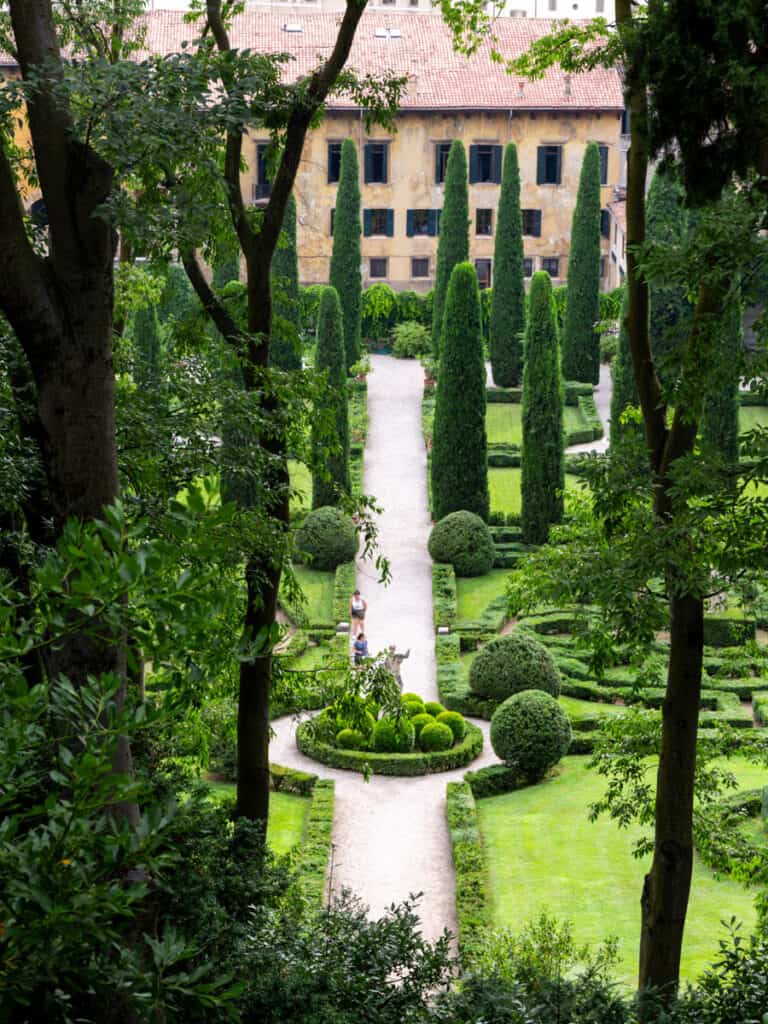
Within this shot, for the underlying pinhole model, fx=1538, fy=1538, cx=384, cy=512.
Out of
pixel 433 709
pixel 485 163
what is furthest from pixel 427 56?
pixel 433 709

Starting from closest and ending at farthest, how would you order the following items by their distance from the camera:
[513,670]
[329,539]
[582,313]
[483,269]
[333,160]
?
[513,670]
[329,539]
[582,313]
[333,160]
[483,269]

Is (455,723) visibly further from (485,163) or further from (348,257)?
(485,163)

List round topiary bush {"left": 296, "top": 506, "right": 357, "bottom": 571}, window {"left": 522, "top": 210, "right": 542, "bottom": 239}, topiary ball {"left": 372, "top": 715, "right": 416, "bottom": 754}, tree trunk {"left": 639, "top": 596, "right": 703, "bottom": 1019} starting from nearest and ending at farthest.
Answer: tree trunk {"left": 639, "top": 596, "right": 703, "bottom": 1019} → topiary ball {"left": 372, "top": 715, "right": 416, "bottom": 754} → round topiary bush {"left": 296, "top": 506, "right": 357, "bottom": 571} → window {"left": 522, "top": 210, "right": 542, "bottom": 239}

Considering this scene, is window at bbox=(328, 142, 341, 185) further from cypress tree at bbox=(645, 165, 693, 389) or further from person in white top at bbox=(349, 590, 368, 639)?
person in white top at bbox=(349, 590, 368, 639)

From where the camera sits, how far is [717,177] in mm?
9305

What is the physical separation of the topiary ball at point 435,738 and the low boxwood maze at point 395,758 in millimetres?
89

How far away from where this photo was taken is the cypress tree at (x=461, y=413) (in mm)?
29031

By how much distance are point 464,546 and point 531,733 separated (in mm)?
9289

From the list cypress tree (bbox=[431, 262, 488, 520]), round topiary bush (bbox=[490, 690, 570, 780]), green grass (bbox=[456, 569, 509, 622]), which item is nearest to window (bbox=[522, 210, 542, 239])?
cypress tree (bbox=[431, 262, 488, 520])

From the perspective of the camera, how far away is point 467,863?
16281 millimetres

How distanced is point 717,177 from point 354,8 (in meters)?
3.47

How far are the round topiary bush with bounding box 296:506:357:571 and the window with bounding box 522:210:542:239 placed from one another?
2131 cm

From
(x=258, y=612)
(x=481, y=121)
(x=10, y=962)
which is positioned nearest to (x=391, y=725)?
(x=258, y=612)

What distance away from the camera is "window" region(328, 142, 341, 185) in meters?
46.1
